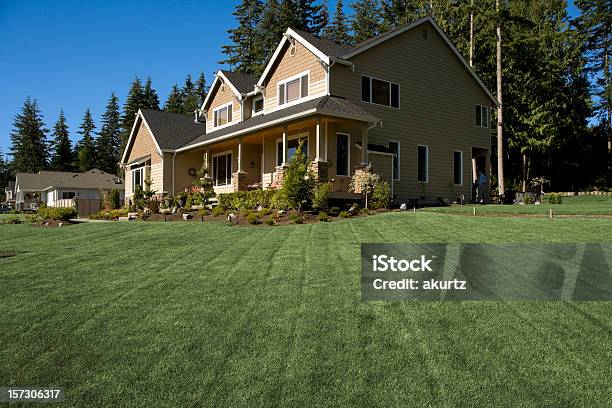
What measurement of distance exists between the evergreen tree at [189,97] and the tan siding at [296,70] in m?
39.6

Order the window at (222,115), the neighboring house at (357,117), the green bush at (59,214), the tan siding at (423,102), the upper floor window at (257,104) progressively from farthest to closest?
1. the window at (222,115)
2. the upper floor window at (257,104)
3. the tan siding at (423,102)
4. the neighboring house at (357,117)
5. the green bush at (59,214)

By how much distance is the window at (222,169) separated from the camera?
25.3 metres

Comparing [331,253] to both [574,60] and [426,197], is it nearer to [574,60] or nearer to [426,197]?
[426,197]

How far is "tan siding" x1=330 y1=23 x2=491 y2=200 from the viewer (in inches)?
806

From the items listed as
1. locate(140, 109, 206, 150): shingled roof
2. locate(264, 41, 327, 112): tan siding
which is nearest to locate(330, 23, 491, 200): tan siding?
locate(264, 41, 327, 112): tan siding

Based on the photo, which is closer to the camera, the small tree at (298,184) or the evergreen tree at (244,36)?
the small tree at (298,184)

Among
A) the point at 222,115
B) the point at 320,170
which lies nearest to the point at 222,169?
the point at 222,115

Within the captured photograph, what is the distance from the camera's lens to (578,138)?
3541 centimetres

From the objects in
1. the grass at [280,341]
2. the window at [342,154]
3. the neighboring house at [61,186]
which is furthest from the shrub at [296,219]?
the neighboring house at [61,186]

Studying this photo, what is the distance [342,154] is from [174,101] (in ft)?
189

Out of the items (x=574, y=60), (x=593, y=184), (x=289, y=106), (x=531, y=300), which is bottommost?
(x=531, y=300)

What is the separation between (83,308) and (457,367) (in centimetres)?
414

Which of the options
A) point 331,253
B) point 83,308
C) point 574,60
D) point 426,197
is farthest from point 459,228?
point 574,60

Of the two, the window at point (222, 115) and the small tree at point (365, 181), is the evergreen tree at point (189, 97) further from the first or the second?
the small tree at point (365, 181)
